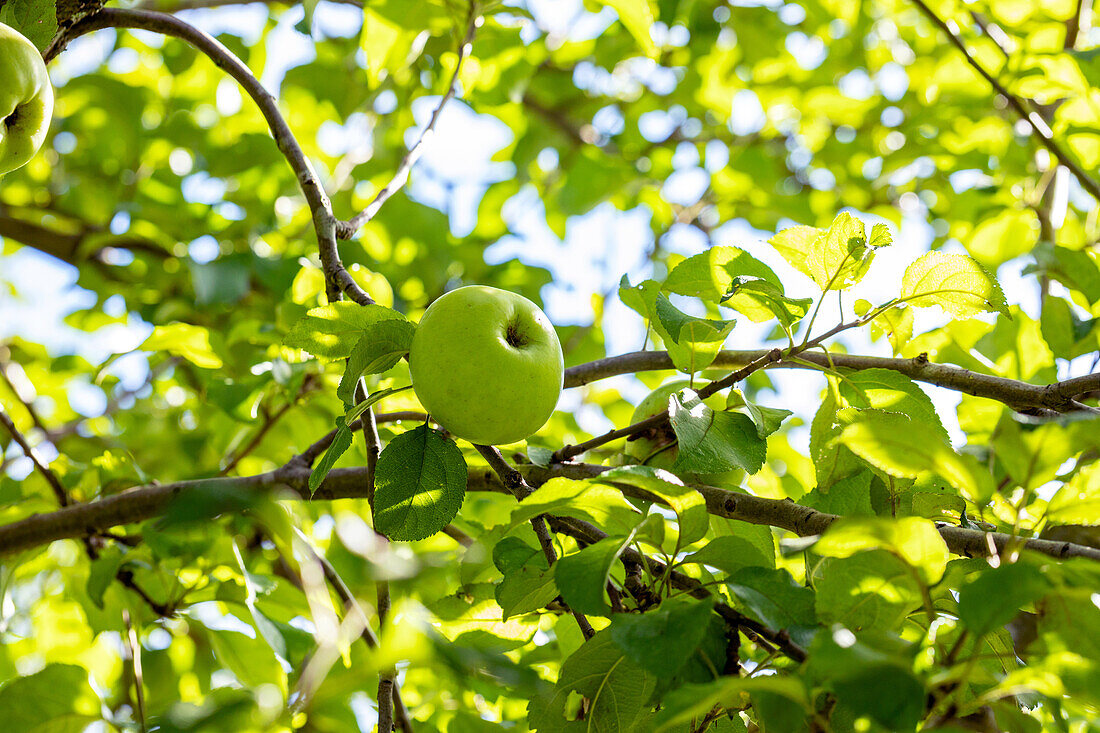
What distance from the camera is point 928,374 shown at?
3.84 ft

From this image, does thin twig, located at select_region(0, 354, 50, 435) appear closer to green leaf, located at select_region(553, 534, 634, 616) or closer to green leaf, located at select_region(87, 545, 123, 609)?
green leaf, located at select_region(87, 545, 123, 609)

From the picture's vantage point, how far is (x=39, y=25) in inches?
42.4

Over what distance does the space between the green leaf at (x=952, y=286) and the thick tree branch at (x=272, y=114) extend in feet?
2.34

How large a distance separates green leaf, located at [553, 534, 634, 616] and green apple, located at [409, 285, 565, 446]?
0.26 meters

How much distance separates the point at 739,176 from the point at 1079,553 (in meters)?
2.28

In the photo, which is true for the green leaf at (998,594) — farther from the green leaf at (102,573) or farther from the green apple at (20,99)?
the green leaf at (102,573)

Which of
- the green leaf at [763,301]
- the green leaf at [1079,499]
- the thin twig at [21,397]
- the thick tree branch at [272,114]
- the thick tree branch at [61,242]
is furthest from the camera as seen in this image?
the thick tree branch at [61,242]

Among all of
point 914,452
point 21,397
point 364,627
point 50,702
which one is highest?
point 914,452

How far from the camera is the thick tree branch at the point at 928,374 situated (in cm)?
107

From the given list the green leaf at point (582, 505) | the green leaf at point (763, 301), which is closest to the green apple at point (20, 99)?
the green leaf at point (582, 505)

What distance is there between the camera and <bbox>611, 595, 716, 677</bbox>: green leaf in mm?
703

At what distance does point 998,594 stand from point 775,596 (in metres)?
0.21

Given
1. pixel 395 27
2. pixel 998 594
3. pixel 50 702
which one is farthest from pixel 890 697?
pixel 395 27

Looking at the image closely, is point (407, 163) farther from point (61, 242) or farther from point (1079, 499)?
point (61, 242)
